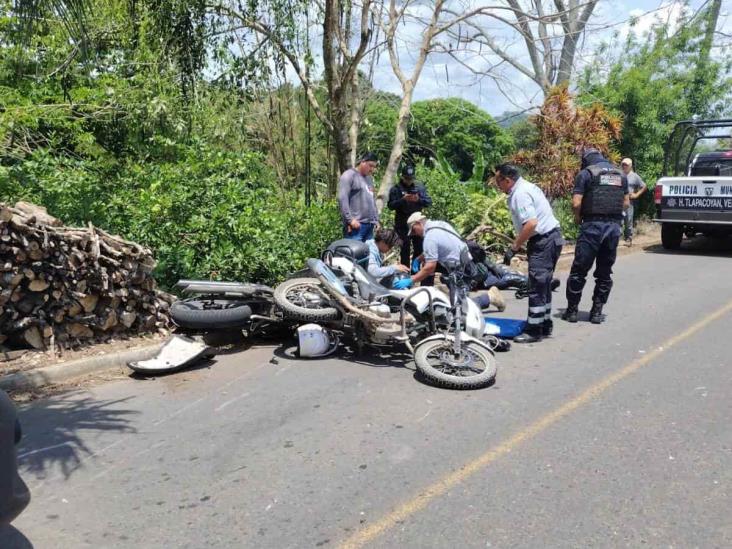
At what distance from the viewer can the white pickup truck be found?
12.5 m

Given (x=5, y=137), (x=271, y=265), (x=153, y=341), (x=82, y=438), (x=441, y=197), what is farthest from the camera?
(x=441, y=197)

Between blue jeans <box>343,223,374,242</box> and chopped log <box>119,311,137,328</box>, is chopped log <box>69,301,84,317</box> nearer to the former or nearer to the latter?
chopped log <box>119,311,137,328</box>

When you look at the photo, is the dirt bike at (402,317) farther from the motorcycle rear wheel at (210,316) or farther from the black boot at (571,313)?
the black boot at (571,313)

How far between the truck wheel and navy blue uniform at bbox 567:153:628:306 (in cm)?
690

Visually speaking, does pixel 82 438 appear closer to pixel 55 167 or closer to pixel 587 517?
pixel 587 517

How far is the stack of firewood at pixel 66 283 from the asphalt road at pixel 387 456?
857 millimetres

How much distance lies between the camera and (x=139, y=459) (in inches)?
164

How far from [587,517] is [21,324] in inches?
185

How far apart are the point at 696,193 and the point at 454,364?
9.44m

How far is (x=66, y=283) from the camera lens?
5934 mm

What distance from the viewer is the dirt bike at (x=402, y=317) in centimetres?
548

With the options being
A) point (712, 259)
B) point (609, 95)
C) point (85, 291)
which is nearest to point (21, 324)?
point (85, 291)

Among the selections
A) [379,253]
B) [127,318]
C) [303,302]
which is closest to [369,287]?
[303,302]

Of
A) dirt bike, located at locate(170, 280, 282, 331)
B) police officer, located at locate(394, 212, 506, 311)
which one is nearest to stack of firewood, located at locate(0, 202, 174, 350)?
dirt bike, located at locate(170, 280, 282, 331)
